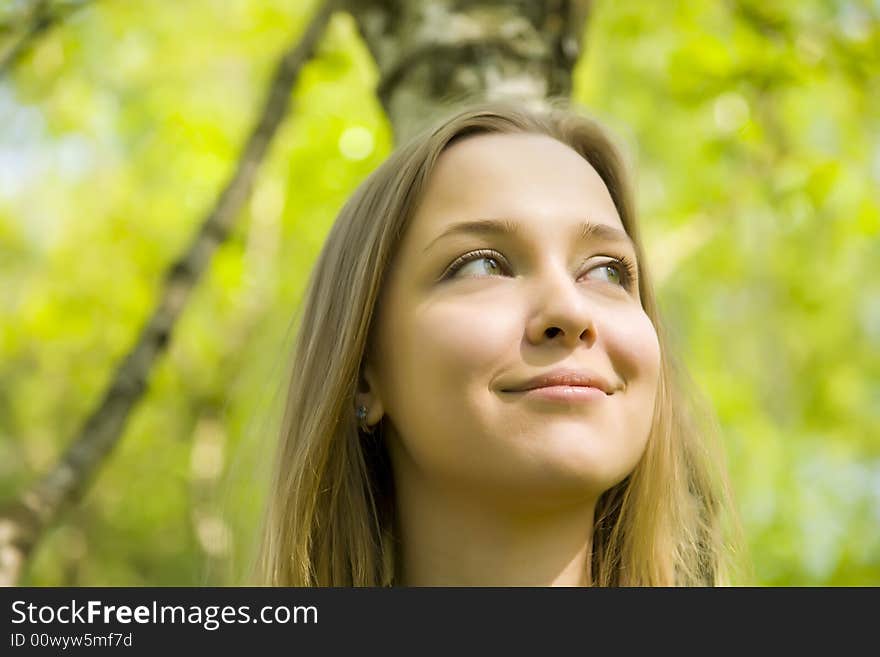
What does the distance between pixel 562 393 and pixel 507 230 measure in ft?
0.90

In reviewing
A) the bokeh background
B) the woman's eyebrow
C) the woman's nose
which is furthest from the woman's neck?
the bokeh background

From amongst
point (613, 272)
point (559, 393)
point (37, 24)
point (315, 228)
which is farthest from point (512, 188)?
point (315, 228)

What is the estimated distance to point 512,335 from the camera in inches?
57.2

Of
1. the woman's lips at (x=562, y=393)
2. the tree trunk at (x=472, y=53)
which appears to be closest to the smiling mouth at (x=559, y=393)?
the woman's lips at (x=562, y=393)

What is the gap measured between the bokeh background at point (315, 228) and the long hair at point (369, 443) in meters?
0.26

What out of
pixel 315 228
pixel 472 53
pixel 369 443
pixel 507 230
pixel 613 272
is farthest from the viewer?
pixel 315 228

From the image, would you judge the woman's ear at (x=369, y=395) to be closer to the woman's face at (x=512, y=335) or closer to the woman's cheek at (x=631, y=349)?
the woman's face at (x=512, y=335)

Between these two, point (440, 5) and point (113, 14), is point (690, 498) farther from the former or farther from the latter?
point (113, 14)

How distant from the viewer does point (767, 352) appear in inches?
328

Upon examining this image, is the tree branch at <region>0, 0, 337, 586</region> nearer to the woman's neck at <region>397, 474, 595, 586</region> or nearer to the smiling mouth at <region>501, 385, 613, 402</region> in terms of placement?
the woman's neck at <region>397, 474, 595, 586</region>

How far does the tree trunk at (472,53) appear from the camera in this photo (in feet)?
6.57

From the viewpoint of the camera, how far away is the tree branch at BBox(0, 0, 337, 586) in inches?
80.0

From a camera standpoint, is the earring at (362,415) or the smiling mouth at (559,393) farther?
the earring at (362,415)

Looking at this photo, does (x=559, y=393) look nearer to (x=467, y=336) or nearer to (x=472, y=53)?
(x=467, y=336)
